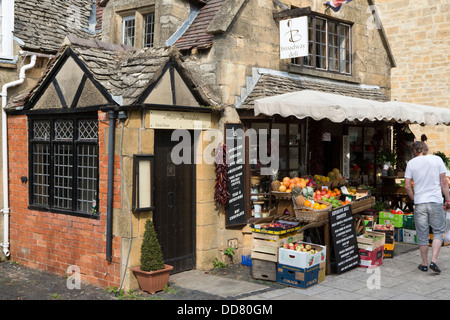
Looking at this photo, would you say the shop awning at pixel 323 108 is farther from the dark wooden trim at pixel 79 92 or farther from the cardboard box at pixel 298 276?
the dark wooden trim at pixel 79 92

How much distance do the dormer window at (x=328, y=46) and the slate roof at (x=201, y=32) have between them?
2117 millimetres

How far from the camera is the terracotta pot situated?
7434 millimetres

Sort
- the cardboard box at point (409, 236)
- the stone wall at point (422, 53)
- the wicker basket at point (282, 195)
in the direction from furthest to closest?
the stone wall at point (422, 53) → the cardboard box at point (409, 236) → the wicker basket at point (282, 195)

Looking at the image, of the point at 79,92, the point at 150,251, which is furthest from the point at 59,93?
the point at 150,251

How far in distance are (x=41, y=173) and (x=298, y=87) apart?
17.5ft

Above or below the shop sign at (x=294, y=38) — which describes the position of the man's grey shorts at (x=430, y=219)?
below

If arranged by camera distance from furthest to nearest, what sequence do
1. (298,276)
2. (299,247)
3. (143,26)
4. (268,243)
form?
(143,26) → (268,243) → (299,247) → (298,276)

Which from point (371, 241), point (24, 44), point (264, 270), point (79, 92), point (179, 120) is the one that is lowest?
point (264, 270)

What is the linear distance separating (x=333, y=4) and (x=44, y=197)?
23.9 feet

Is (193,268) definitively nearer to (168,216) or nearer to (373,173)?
(168,216)

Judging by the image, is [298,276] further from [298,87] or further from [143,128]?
[298,87]

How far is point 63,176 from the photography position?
29.0 feet

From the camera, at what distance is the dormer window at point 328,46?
36.9ft

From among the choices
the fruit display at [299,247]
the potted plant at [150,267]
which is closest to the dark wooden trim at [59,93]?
the potted plant at [150,267]
